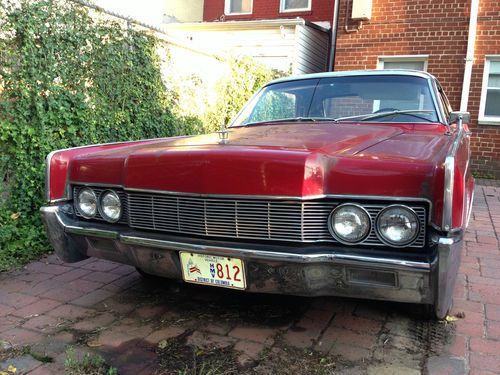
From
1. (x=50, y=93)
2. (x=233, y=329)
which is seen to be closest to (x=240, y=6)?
(x=50, y=93)

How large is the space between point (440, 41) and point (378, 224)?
29.7 ft

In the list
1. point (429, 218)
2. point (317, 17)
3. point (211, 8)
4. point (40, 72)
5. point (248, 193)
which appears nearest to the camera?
→ point (429, 218)

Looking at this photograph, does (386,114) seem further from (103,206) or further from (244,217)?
(103,206)

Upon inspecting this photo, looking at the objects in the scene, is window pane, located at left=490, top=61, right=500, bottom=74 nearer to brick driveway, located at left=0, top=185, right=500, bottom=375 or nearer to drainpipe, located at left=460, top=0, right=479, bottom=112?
drainpipe, located at left=460, top=0, right=479, bottom=112

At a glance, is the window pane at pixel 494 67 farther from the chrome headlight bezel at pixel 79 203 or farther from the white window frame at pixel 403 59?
the chrome headlight bezel at pixel 79 203

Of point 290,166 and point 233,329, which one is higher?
point 290,166

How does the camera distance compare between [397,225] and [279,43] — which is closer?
→ [397,225]

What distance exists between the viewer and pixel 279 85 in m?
4.11

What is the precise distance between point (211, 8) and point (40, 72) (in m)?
11.6

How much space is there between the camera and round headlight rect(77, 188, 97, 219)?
2852 millimetres

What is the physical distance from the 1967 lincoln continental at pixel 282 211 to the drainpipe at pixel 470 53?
750 cm

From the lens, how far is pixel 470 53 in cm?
945

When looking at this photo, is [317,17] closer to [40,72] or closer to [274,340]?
[40,72]

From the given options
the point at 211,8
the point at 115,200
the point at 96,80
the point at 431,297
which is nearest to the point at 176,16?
the point at 211,8
